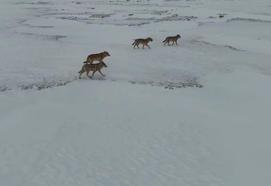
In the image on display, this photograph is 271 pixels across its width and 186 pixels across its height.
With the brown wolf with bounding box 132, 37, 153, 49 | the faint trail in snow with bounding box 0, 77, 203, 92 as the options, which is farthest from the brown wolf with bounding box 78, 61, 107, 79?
the brown wolf with bounding box 132, 37, 153, 49

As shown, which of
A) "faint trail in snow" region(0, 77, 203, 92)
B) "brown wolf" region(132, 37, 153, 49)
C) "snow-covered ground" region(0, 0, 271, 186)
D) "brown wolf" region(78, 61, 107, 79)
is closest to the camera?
"snow-covered ground" region(0, 0, 271, 186)

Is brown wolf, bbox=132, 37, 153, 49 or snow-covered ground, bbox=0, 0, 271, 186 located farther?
brown wolf, bbox=132, 37, 153, 49

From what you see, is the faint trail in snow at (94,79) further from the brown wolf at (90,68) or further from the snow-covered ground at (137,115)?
the brown wolf at (90,68)

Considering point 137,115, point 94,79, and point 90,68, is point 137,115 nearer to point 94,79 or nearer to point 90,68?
point 94,79

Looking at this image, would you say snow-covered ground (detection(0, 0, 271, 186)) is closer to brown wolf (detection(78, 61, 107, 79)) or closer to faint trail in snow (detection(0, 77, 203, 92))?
faint trail in snow (detection(0, 77, 203, 92))

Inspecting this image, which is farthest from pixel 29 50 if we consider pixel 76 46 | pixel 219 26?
pixel 219 26

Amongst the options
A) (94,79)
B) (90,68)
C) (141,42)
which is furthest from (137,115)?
(141,42)

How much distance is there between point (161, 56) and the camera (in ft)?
67.4

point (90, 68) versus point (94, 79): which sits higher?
point (90, 68)

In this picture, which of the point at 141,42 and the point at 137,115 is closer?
the point at 137,115

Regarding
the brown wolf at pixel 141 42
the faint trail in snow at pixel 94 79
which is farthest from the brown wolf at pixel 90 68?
the brown wolf at pixel 141 42

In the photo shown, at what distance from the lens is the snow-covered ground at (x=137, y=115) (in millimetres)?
9766

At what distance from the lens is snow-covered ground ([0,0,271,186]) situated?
9766mm

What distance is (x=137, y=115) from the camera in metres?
12.8
